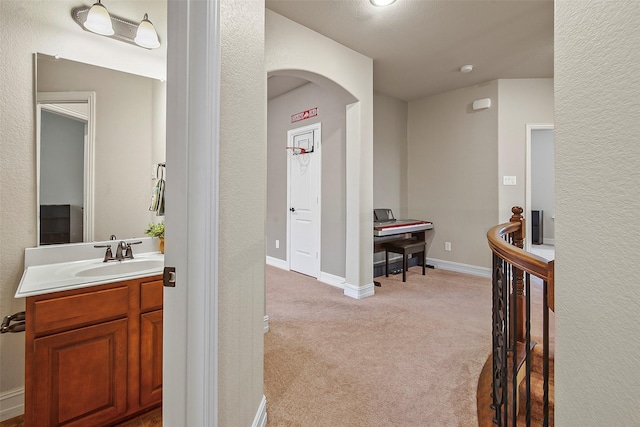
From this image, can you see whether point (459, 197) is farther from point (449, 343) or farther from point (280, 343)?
point (280, 343)

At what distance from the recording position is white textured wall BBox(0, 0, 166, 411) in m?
1.52

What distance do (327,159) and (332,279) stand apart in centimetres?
158

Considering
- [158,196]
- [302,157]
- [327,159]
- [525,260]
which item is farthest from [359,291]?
[525,260]

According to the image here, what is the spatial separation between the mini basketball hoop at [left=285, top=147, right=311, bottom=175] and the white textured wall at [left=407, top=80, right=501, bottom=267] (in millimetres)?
1929

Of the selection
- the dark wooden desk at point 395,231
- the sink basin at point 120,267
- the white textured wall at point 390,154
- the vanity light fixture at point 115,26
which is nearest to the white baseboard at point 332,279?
the dark wooden desk at point 395,231

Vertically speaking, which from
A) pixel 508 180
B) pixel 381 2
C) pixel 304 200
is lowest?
pixel 304 200

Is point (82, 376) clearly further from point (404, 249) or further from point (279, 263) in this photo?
point (279, 263)

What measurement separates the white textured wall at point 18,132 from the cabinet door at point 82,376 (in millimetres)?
552

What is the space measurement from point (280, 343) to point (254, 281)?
1.21 m

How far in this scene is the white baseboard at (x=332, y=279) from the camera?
3.88 m

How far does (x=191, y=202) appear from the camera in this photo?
959 millimetres

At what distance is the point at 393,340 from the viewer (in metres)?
2.45

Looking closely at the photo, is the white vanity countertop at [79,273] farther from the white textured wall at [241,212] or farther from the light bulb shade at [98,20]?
the light bulb shade at [98,20]

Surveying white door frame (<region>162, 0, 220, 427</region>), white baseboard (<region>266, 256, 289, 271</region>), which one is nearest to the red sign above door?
white baseboard (<region>266, 256, 289, 271</region>)
